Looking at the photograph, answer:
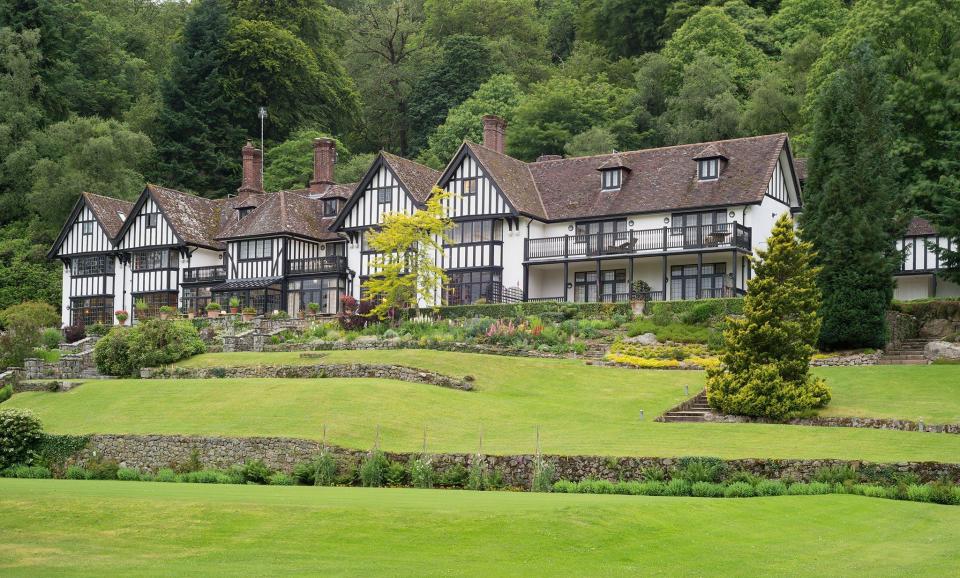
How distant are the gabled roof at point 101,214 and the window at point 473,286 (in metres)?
19.7

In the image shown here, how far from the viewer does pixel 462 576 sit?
52.6 ft

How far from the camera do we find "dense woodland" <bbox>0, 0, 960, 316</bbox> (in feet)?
215

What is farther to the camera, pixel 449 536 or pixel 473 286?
pixel 473 286

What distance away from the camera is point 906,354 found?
4038 cm

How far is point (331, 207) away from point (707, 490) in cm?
4020

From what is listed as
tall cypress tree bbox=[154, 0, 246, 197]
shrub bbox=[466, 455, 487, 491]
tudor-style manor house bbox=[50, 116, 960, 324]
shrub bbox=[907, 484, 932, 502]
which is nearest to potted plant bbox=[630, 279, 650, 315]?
tudor-style manor house bbox=[50, 116, 960, 324]

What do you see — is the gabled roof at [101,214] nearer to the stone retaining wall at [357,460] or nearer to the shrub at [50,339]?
the shrub at [50,339]

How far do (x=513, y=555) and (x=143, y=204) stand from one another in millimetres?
49824

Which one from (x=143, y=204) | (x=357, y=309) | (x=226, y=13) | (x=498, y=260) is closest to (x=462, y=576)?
(x=357, y=309)

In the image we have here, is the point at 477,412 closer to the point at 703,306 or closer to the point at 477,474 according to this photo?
the point at 477,474

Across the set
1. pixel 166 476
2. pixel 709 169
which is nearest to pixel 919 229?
pixel 709 169

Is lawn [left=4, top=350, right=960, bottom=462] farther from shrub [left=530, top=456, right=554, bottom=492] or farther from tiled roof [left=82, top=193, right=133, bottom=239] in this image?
tiled roof [left=82, top=193, right=133, bottom=239]

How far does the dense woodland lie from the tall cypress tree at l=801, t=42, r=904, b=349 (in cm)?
864

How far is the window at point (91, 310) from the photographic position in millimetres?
63719
